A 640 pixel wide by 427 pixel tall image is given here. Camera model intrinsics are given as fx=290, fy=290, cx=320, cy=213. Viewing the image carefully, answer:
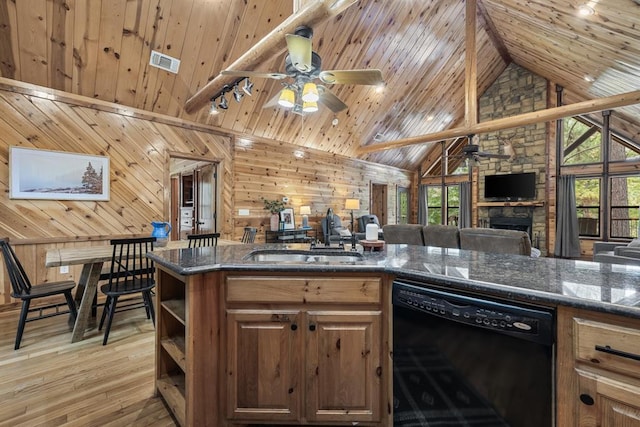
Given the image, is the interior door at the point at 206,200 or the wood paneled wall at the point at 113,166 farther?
the interior door at the point at 206,200

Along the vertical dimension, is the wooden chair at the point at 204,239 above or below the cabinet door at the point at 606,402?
above

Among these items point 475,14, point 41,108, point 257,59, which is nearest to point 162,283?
point 257,59

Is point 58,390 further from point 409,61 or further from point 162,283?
point 409,61

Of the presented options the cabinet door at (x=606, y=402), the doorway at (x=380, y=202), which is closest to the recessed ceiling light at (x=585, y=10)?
the cabinet door at (x=606, y=402)

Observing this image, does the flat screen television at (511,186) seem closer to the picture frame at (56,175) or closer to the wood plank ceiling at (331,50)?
the wood plank ceiling at (331,50)

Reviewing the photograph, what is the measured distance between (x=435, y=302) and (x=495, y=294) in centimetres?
23

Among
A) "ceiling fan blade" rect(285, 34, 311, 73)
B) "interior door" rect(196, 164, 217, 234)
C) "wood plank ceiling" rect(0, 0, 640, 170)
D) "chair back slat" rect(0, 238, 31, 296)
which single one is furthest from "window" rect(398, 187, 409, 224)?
"chair back slat" rect(0, 238, 31, 296)

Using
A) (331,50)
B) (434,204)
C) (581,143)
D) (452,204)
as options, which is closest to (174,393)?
(331,50)

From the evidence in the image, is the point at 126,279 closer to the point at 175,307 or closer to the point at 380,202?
the point at 175,307

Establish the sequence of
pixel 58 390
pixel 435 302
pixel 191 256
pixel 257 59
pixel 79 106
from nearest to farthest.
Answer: pixel 435 302
pixel 191 256
pixel 58 390
pixel 257 59
pixel 79 106

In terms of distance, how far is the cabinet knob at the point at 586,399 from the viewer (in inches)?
36.2

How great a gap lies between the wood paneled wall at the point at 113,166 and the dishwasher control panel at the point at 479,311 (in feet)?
13.9

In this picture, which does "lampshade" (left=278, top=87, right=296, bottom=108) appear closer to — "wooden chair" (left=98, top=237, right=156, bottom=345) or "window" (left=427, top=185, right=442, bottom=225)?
"wooden chair" (left=98, top=237, right=156, bottom=345)

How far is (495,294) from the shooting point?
111cm
